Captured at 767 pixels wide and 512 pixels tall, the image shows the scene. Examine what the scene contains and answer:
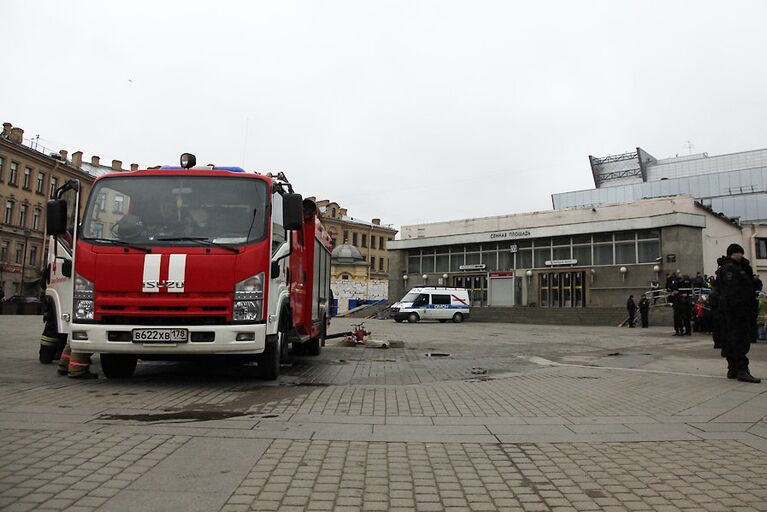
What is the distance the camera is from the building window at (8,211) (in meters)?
49.8

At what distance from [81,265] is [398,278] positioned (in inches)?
1677

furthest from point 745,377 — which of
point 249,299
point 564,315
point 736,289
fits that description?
point 564,315

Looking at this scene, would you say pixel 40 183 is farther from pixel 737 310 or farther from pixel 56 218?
pixel 737 310

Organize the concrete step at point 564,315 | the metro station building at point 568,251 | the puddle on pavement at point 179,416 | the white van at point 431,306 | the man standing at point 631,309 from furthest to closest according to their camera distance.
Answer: the white van at point 431,306 → the metro station building at point 568,251 → the concrete step at point 564,315 → the man standing at point 631,309 → the puddle on pavement at point 179,416

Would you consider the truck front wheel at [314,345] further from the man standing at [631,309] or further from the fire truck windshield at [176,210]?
the man standing at [631,309]

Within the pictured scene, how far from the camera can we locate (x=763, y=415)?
574 cm

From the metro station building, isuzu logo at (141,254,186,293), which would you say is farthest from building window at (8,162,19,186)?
isuzu logo at (141,254,186,293)

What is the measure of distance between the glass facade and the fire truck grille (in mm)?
34089

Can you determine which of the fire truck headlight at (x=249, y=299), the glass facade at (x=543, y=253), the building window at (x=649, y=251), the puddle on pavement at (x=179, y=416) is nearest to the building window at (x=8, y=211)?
the glass facade at (x=543, y=253)

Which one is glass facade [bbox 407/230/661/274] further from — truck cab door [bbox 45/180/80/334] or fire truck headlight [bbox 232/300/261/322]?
truck cab door [bbox 45/180/80/334]

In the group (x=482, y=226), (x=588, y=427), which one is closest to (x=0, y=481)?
(x=588, y=427)

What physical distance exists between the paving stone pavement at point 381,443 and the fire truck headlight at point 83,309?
0.90 meters

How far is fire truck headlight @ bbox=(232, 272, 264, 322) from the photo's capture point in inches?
277

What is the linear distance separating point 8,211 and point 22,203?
5.17ft
